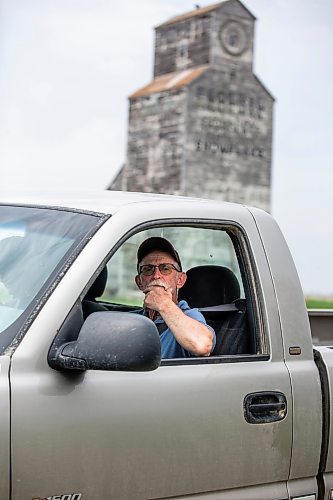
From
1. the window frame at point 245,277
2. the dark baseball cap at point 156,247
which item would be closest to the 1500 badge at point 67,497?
the window frame at point 245,277

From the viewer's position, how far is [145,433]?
306cm

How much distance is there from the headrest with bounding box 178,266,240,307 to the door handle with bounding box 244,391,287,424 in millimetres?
733

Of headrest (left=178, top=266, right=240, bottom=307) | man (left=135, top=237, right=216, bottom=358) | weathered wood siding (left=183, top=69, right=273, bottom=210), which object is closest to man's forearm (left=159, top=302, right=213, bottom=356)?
man (left=135, top=237, right=216, bottom=358)

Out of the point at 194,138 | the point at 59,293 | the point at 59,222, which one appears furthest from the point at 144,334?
the point at 194,138

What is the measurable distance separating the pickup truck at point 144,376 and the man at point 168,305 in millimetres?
106

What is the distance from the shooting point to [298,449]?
11.7ft

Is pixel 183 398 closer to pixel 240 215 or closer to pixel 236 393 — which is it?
pixel 236 393

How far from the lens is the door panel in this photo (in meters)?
2.82

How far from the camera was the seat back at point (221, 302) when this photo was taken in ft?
12.3

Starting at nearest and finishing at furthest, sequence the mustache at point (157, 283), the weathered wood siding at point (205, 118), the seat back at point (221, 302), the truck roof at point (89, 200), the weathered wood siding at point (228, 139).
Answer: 1. the truck roof at point (89, 200)
2. the mustache at point (157, 283)
3. the seat back at point (221, 302)
4. the weathered wood siding at point (205, 118)
5. the weathered wood siding at point (228, 139)

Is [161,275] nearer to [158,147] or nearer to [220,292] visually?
[220,292]

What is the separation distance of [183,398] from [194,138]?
68.5 metres

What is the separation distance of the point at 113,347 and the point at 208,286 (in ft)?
5.11

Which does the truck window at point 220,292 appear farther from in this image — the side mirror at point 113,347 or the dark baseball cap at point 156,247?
the side mirror at point 113,347
